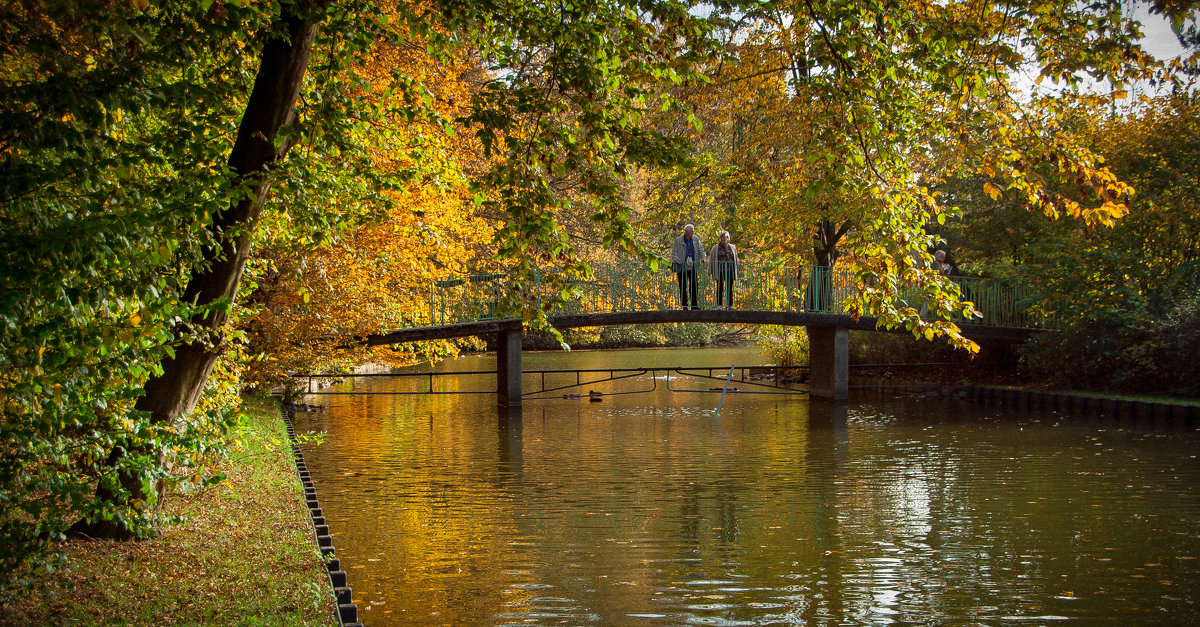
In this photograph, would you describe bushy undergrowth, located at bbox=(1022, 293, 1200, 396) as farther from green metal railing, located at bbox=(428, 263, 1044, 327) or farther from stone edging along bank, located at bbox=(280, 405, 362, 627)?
stone edging along bank, located at bbox=(280, 405, 362, 627)

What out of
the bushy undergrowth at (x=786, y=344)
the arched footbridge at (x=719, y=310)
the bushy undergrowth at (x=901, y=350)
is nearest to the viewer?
the arched footbridge at (x=719, y=310)

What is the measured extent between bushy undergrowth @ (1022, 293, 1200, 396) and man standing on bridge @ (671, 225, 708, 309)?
8818 mm

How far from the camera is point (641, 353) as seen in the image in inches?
1955

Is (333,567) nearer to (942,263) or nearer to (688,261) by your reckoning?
(688,261)

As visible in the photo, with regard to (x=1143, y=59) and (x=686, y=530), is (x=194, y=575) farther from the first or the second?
(x=1143, y=59)

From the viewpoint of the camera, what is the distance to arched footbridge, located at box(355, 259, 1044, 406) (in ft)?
74.0

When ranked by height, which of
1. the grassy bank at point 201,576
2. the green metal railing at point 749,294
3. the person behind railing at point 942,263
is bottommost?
the grassy bank at point 201,576

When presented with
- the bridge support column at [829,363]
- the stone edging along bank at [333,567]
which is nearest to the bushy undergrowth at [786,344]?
the bridge support column at [829,363]

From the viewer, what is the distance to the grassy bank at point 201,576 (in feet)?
18.1

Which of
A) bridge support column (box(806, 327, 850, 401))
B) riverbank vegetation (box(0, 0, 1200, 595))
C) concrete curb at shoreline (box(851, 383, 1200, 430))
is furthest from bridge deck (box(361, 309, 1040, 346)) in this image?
riverbank vegetation (box(0, 0, 1200, 595))

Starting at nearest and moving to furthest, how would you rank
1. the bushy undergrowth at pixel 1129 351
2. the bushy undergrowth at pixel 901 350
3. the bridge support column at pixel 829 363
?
the bushy undergrowth at pixel 1129 351
the bridge support column at pixel 829 363
the bushy undergrowth at pixel 901 350

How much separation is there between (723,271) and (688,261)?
4.69 feet

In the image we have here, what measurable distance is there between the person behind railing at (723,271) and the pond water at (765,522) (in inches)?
174

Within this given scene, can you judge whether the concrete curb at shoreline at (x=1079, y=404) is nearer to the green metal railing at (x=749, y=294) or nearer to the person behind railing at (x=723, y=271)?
the green metal railing at (x=749, y=294)
